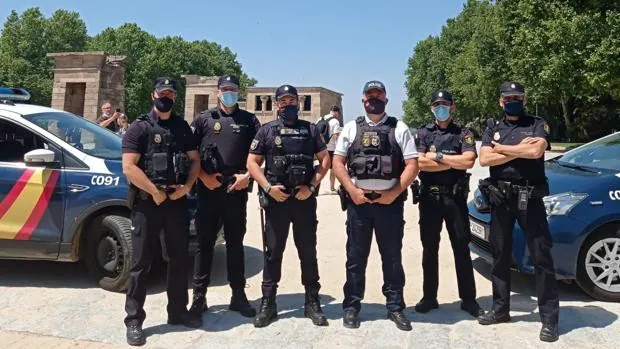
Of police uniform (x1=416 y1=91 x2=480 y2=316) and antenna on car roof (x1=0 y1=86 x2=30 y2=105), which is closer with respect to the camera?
police uniform (x1=416 y1=91 x2=480 y2=316)

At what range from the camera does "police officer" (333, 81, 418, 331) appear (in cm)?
387

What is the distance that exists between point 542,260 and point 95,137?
468cm

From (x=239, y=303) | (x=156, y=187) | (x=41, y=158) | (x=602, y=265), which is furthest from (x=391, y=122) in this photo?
(x=41, y=158)

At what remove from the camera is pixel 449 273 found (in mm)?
5512

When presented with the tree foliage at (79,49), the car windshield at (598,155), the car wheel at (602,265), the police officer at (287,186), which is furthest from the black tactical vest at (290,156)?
the tree foliage at (79,49)

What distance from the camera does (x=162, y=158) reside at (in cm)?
373

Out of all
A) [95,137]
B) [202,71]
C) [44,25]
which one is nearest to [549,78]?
[95,137]

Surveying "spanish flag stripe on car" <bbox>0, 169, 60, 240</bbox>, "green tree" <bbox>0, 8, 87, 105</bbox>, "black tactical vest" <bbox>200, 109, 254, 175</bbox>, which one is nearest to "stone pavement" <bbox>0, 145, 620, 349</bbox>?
"spanish flag stripe on car" <bbox>0, 169, 60, 240</bbox>

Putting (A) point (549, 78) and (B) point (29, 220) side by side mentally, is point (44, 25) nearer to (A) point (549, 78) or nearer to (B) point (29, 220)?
(A) point (549, 78)

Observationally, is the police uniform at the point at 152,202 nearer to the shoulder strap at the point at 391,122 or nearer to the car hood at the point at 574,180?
the shoulder strap at the point at 391,122

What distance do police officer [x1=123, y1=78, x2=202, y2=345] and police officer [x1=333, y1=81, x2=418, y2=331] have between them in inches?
49.9

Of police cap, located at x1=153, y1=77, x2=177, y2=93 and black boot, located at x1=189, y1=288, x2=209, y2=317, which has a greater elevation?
police cap, located at x1=153, y1=77, x2=177, y2=93

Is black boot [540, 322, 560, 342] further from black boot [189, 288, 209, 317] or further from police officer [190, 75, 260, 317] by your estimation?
black boot [189, 288, 209, 317]

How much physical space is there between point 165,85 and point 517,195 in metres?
2.91
